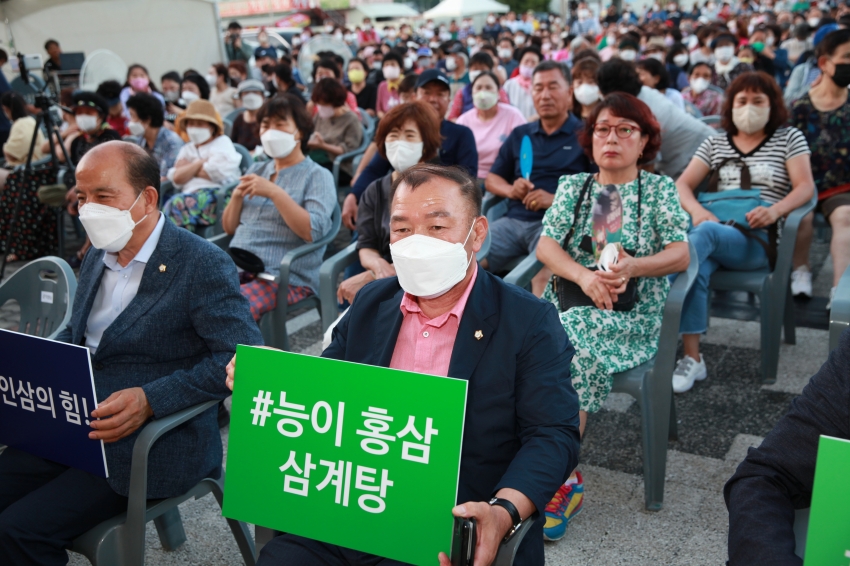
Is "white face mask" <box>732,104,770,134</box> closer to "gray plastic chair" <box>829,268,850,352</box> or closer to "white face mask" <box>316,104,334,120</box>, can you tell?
"gray plastic chair" <box>829,268,850,352</box>

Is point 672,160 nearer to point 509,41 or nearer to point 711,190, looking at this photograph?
point 711,190

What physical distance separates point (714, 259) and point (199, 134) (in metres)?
3.54

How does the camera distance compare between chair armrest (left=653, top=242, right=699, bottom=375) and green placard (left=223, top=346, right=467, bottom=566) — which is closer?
green placard (left=223, top=346, right=467, bottom=566)

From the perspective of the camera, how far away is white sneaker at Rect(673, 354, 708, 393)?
360cm

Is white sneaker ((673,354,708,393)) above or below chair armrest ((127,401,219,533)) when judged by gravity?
below

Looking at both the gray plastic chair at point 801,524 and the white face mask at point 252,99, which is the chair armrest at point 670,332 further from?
the white face mask at point 252,99

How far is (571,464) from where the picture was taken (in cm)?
173

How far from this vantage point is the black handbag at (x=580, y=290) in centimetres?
293

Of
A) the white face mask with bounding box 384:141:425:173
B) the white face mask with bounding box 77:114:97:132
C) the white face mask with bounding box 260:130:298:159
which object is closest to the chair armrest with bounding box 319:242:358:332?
the white face mask with bounding box 384:141:425:173

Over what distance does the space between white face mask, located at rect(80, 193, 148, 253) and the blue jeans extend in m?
2.55

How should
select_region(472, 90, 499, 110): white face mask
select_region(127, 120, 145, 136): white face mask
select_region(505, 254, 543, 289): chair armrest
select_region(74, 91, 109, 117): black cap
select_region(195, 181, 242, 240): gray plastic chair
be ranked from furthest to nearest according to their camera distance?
select_region(127, 120, 145, 136): white face mask → select_region(74, 91, 109, 117): black cap → select_region(472, 90, 499, 110): white face mask → select_region(195, 181, 242, 240): gray plastic chair → select_region(505, 254, 543, 289): chair armrest

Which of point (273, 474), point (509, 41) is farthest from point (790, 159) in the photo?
point (509, 41)

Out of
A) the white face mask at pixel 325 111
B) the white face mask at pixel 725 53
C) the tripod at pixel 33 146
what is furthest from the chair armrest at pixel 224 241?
the white face mask at pixel 725 53

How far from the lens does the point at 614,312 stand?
2.93 metres
